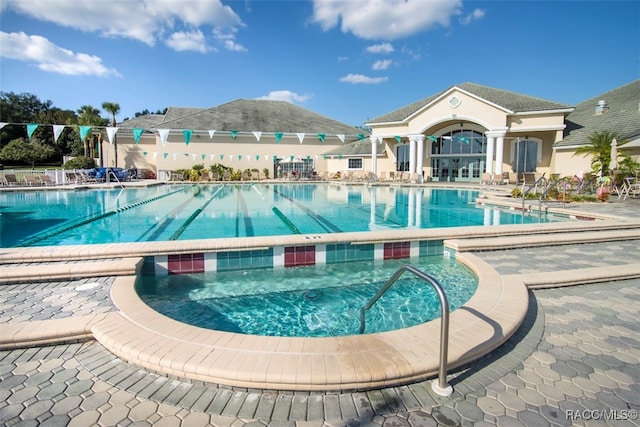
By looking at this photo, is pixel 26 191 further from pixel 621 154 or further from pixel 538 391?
pixel 621 154

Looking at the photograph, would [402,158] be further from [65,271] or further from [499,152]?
[65,271]

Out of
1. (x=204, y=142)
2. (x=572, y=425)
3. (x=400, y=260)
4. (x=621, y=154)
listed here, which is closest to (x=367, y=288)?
(x=400, y=260)

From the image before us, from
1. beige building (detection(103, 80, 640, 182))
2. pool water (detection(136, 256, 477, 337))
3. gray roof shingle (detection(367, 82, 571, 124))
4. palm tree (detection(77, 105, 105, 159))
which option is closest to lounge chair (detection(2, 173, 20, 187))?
beige building (detection(103, 80, 640, 182))

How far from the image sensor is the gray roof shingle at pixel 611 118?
779 inches

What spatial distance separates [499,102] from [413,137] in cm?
623

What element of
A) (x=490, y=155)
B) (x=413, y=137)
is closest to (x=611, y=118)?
(x=490, y=155)

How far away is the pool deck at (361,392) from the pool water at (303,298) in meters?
1.08

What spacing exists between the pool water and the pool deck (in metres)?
1.08

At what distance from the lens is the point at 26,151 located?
38.9 meters

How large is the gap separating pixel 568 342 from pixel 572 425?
1262 millimetres

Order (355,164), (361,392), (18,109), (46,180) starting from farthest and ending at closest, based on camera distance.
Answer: (18,109) → (355,164) → (46,180) → (361,392)

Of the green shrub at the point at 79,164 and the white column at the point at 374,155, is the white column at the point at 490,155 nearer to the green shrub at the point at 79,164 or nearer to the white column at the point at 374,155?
the white column at the point at 374,155

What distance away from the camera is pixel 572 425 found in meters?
2.19

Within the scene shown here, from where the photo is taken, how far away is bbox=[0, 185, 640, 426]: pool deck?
227 centimetres
